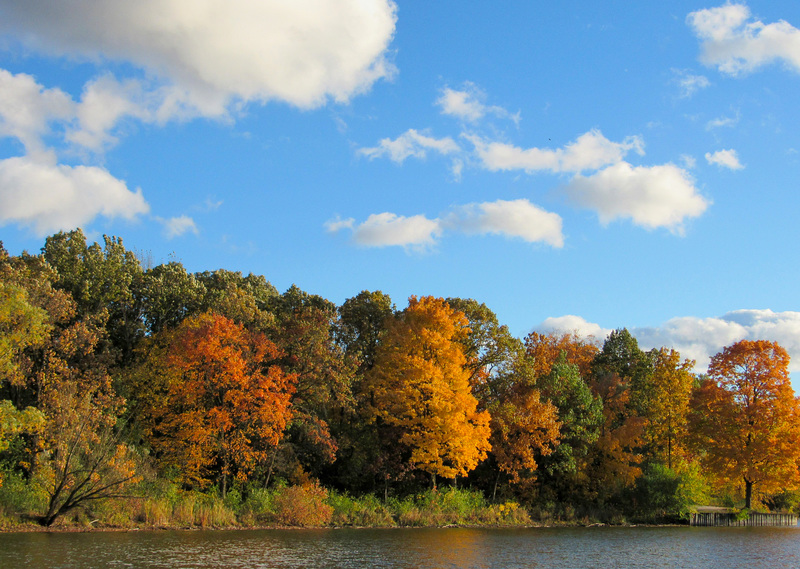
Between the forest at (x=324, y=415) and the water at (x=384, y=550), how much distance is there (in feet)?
12.4

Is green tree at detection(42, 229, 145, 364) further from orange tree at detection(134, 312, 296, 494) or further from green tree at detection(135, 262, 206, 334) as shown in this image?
orange tree at detection(134, 312, 296, 494)

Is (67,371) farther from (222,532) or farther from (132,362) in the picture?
(222,532)

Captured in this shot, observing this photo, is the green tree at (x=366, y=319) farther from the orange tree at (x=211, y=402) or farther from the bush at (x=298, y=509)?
the bush at (x=298, y=509)

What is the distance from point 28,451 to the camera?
3469 centimetres

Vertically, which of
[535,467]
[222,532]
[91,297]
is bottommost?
[222,532]

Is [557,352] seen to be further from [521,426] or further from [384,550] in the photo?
[384,550]

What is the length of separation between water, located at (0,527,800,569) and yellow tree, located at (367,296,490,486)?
21.4 ft

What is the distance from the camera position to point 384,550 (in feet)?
97.4

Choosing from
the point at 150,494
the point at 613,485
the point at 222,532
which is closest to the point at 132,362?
the point at 150,494

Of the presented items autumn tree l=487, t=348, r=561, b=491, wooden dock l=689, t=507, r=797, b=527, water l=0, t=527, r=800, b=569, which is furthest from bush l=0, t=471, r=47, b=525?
wooden dock l=689, t=507, r=797, b=527

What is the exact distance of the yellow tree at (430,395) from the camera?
47.3 m

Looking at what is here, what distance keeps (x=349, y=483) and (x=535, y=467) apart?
47.3 feet

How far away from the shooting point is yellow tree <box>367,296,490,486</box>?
1863 inches

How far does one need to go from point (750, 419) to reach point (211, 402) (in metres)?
41.6
